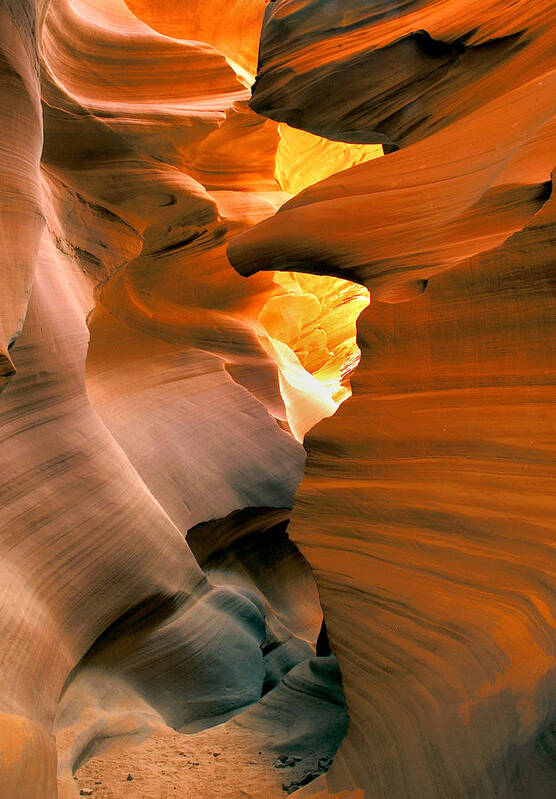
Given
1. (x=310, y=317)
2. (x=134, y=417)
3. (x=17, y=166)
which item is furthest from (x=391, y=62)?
(x=310, y=317)

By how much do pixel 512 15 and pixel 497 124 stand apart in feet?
1.81

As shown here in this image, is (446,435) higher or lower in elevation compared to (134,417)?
higher

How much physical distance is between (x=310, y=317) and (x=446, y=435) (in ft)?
22.1

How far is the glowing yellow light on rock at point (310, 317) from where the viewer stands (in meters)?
6.46

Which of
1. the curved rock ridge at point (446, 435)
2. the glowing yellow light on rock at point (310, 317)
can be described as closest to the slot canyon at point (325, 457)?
the curved rock ridge at point (446, 435)

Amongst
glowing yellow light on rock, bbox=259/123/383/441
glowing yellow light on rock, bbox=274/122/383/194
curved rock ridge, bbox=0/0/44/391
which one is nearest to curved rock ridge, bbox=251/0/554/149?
curved rock ridge, bbox=0/0/44/391

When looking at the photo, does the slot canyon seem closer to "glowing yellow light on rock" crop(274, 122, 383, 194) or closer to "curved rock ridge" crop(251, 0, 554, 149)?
"curved rock ridge" crop(251, 0, 554, 149)

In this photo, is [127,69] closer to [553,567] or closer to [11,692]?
[11,692]

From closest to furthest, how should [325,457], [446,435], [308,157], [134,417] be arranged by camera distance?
[446,435] < [325,457] < [134,417] < [308,157]

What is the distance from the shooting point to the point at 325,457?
7.91ft

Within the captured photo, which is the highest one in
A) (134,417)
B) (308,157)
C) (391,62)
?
(391,62)

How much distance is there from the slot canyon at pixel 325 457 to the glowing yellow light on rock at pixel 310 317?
82.7 inches

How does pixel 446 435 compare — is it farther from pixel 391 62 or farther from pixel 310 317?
pixel 310 317

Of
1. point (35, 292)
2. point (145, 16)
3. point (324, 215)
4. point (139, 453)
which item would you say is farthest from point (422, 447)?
point (145, 16)
